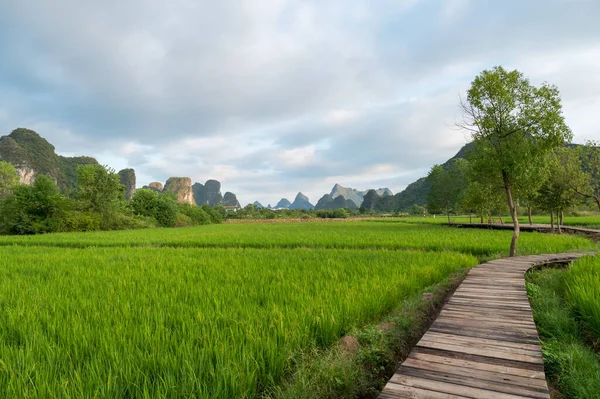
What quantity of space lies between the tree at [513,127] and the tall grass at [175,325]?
5599mm

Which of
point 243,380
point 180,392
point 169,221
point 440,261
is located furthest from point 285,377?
point 169,221

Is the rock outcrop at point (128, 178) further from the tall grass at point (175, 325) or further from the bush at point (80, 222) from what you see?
the tall grass at point (175, 325)

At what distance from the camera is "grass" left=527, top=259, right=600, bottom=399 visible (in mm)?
2584

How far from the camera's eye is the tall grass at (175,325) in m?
2.19

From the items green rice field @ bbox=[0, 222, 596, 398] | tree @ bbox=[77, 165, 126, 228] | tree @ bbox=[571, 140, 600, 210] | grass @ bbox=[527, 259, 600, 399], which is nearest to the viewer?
green rice field @ bbox=[0, 222, 596, 398]

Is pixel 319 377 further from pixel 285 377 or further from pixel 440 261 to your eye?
Result: pixel 440 261

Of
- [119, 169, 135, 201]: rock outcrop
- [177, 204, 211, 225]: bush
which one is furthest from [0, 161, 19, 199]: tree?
[119, 169, 135, 201]: rock outcrop

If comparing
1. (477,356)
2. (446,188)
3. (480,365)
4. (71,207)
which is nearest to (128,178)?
(71,207)

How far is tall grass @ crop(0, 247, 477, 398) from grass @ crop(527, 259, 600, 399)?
1906mm

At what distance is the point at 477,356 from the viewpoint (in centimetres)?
276

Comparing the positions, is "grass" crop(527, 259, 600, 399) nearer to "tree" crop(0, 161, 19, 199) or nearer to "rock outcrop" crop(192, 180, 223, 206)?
"tree" crop(0, 161, 19, 199)

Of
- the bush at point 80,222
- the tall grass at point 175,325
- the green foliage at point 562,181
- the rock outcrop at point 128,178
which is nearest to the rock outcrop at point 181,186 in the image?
the rock outcrop at point 128,178

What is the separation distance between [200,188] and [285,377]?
20811cm

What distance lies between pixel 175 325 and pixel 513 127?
37.9 feet
